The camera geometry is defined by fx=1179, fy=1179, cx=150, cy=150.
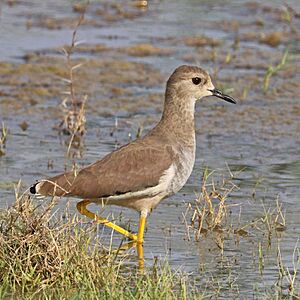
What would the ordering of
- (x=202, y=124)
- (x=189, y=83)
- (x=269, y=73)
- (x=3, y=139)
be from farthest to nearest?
(x=269, y=73), (x=202, y=124), (x=3, y=139), (x=189, y=83)

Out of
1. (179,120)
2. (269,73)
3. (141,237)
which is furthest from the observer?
(269,73)

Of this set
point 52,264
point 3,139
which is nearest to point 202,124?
point 3,139

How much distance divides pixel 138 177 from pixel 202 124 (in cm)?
333

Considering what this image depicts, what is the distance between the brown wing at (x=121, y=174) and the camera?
746 centimetres

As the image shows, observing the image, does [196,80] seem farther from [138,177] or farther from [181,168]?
[138,177]

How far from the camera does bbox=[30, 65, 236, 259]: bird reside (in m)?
7.47

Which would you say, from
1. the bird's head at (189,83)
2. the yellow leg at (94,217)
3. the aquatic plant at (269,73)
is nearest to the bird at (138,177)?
the yellow leg at (94,217)

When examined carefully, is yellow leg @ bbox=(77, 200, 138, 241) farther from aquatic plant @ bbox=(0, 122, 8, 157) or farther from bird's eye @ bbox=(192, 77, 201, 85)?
aquatic plant @ bbox=(0, 122, 8, 157)

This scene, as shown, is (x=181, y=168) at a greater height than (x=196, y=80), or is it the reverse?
(x=196, y=80)

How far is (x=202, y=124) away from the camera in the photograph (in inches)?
Result: 427

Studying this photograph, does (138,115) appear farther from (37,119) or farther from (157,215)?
(157,215)

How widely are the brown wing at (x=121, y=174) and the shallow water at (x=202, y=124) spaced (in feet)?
1.45

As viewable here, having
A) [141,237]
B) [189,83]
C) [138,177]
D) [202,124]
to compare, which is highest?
[189,83]

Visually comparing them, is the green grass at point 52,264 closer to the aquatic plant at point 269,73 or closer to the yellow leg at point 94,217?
the yellow leg at point 94,217
